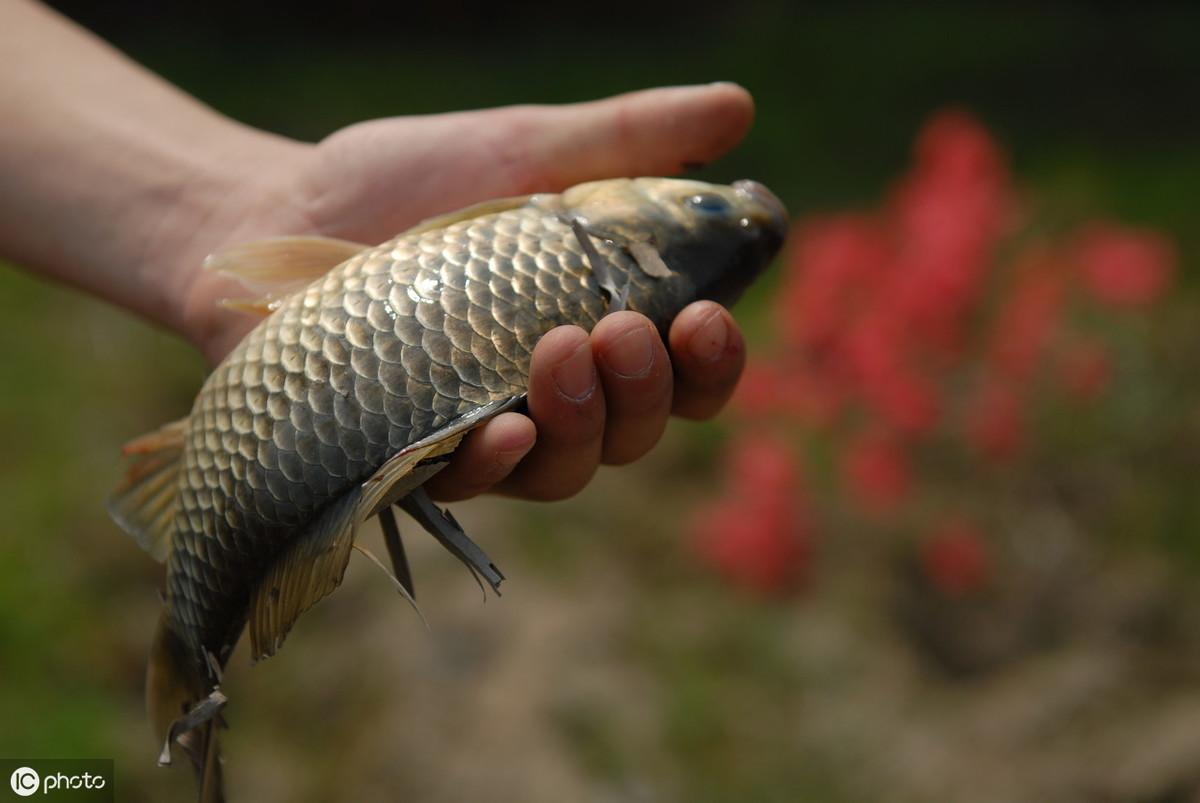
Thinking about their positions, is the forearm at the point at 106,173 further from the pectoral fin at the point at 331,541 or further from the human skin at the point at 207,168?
the pectoral fin at the point at 331,541

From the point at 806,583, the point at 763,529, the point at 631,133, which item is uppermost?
the point at 631,133

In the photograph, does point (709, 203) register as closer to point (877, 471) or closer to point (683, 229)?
point (683, 229)

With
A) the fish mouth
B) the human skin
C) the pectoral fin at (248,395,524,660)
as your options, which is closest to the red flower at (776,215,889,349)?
the human skin

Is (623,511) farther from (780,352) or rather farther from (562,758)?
Result: (562,758)

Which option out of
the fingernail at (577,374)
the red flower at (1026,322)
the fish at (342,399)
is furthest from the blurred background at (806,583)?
the fingernail at (577,374)

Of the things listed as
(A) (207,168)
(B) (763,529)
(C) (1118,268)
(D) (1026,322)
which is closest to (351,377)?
(A) (207,168)
